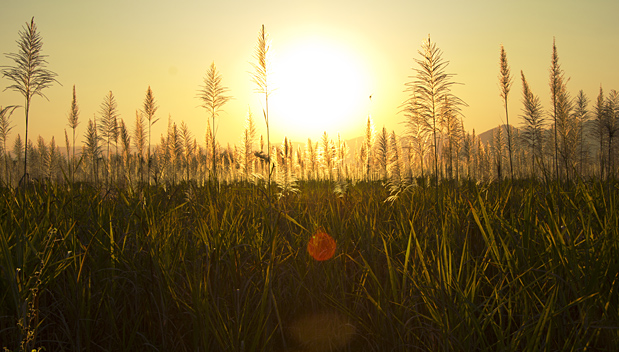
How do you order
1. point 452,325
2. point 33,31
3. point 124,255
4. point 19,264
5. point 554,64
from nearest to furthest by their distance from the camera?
1. point 452,325
2. point 19,264
3. point 124,255
4. point 33,31
5. point 554,64

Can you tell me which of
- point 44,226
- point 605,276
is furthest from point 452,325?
point 44,226

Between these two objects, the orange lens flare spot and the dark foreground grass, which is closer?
the dark foreground grass

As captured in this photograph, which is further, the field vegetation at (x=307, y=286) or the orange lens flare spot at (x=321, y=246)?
the orange lens flare spot at (x=321, y=246)

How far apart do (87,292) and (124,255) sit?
1.18 feet

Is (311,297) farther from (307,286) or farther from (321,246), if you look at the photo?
(321,246)

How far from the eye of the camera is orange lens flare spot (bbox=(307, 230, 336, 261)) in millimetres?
2644

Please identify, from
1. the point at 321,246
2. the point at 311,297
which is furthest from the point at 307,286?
the point at 321,246

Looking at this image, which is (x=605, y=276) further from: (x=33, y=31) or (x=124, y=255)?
(x=33, y=31)

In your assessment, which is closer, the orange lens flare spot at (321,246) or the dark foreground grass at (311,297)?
the dark foreground grass at (311,297)

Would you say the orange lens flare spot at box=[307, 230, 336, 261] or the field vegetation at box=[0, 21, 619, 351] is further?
the orange lens flare spot at box=[307, 230, 336, 261]

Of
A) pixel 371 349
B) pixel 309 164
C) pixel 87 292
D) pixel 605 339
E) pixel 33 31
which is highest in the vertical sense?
pixel 33 31

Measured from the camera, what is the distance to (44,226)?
7.84 feet

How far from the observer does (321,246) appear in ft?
9.29

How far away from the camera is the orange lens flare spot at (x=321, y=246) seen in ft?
8.67
